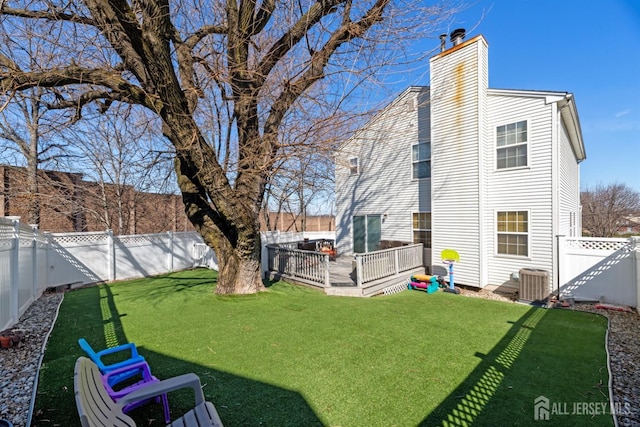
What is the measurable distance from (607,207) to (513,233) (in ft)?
80.2

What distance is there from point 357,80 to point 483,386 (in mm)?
4920

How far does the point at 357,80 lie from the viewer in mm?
5090

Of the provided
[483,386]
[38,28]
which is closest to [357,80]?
[483,386]

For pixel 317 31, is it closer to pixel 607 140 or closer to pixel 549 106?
Answer: pixel 549 106

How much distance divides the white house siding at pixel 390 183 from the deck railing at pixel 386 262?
1188 millimetres

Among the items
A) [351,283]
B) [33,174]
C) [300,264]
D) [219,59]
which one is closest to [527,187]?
[351,283]

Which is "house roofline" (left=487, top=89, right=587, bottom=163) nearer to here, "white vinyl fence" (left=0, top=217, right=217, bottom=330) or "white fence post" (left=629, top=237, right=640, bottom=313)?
"white fence post" (left=629, top=237, right=640, bottom=313)

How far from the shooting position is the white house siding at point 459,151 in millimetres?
8586

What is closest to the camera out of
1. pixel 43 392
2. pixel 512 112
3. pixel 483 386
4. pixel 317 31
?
pixel 43 392

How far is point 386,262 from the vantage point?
846cm

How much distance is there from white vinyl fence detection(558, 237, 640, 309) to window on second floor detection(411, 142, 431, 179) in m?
4.43

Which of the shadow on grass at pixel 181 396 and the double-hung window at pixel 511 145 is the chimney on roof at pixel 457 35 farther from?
the shadow on grass at pixel 181 396

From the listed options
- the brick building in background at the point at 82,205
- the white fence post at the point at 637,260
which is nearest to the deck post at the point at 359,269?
the white fence post at the point at 637,260

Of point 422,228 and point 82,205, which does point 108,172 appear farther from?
point 422,228
